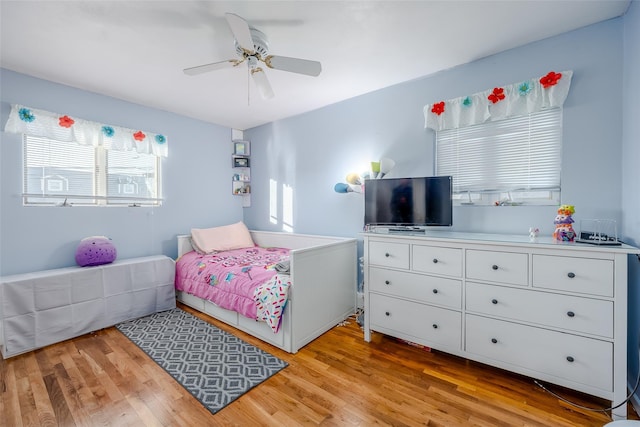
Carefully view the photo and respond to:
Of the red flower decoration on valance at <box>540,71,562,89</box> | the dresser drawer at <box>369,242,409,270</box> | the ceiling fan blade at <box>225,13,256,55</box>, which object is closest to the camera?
the ceiling fan blade at <box>225,13,256,55</box>

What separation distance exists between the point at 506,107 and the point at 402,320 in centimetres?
192

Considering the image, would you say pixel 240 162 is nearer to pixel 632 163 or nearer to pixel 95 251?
pixel 95 251

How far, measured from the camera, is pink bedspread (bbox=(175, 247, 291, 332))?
2170mm

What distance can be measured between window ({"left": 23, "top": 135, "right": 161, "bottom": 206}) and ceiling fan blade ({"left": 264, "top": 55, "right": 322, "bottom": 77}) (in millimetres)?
2322

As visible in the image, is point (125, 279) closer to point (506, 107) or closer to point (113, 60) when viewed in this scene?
point (113, 60)

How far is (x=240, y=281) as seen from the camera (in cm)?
A: 244

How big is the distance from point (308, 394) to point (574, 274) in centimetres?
176

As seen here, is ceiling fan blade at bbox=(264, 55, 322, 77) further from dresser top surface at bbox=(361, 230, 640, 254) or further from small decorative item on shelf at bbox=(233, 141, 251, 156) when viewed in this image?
small decorative item on shelf at bbox=(233, 141, 251, 156)

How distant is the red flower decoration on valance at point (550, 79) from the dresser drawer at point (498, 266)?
1304mm

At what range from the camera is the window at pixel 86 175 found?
8.43ft

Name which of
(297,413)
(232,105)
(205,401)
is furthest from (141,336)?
(232,105)

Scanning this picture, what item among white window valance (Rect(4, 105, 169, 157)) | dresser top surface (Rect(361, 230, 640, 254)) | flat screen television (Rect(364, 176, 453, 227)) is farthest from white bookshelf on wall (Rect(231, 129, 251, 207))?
dresser top surface (Rect(361, 230, 640, 254))

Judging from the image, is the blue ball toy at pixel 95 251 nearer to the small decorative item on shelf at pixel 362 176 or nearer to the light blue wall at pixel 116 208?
the light blue wall at pixel 116 208

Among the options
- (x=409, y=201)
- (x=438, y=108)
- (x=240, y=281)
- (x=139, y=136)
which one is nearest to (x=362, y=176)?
(x=409, y=201)
